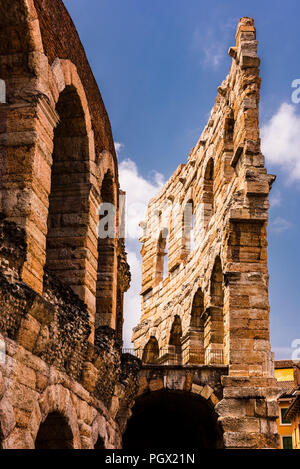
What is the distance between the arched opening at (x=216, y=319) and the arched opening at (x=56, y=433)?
870 centimetres

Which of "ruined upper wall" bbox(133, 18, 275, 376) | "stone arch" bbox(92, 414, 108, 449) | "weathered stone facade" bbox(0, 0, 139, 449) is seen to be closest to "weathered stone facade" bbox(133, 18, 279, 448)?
"ruined upper wall" bbox(133, 18, 275, 376)

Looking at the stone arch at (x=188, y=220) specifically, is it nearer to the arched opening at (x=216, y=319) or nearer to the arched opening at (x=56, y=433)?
the arched opening at (x=216, y=319)

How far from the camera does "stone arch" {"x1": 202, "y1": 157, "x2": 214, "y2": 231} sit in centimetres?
2061

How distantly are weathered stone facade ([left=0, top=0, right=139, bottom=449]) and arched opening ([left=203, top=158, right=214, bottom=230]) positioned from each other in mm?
7828

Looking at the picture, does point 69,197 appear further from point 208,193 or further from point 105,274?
point 208,193

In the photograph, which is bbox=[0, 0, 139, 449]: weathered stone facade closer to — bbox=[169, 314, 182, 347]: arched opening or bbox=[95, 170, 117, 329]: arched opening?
bbox=[95, 170, 117, 329]: arched opening

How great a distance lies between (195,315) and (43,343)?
1204cm

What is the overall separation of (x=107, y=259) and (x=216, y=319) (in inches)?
219

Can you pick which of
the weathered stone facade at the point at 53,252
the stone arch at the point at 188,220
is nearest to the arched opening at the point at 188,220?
the stone arch at the point at 188,220

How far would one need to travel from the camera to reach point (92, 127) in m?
11.8

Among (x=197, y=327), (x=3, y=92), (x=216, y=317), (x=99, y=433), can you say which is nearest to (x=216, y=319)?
(x=216, y=317)

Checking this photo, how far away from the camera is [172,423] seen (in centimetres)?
1977

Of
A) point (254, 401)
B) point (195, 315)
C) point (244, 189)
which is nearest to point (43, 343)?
point (254, 401)

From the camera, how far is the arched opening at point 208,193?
20625 mm
